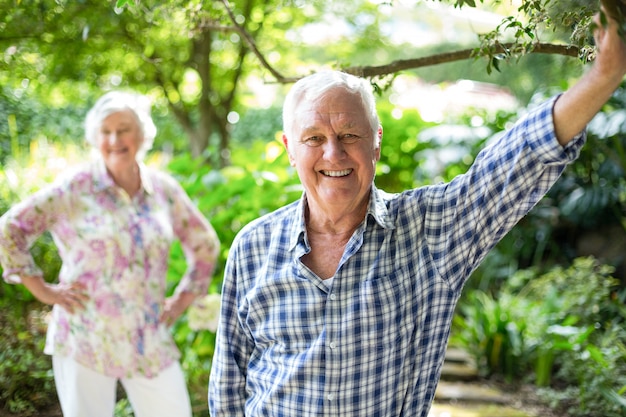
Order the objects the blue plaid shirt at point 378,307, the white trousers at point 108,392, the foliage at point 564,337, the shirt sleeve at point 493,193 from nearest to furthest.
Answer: the shirt sleeve at point 493,193
the blue plaid shirt at point 378,307
the white trousers at point 108,392
the foliage at point 564,337

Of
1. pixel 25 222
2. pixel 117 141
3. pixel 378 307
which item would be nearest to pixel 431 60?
pixel 378 307

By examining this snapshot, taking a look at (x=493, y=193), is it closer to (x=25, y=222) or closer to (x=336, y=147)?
(x=336, y=147)

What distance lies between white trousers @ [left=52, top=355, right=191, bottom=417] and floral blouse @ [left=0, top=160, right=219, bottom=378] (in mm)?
34

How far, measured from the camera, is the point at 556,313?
14.8 ft

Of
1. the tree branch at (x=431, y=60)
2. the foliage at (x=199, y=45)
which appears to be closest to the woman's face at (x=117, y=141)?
the foliage at (x=199, y=45)

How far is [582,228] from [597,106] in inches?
193

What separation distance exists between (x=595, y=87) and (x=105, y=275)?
1953 millimetres

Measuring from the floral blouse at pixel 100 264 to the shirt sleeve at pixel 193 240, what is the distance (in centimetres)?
21

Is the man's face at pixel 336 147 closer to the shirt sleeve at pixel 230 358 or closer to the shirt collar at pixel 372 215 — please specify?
the shirt collar at pixel 372 215

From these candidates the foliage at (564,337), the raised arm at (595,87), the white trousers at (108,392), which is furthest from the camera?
the foliage at (564,337)

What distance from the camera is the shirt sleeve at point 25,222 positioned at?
2.68 meters

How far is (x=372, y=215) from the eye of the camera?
176 cm

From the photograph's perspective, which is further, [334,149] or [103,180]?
[103,180]

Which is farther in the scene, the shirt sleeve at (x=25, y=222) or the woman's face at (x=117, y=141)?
the woman's face at (x=117, y=141)
